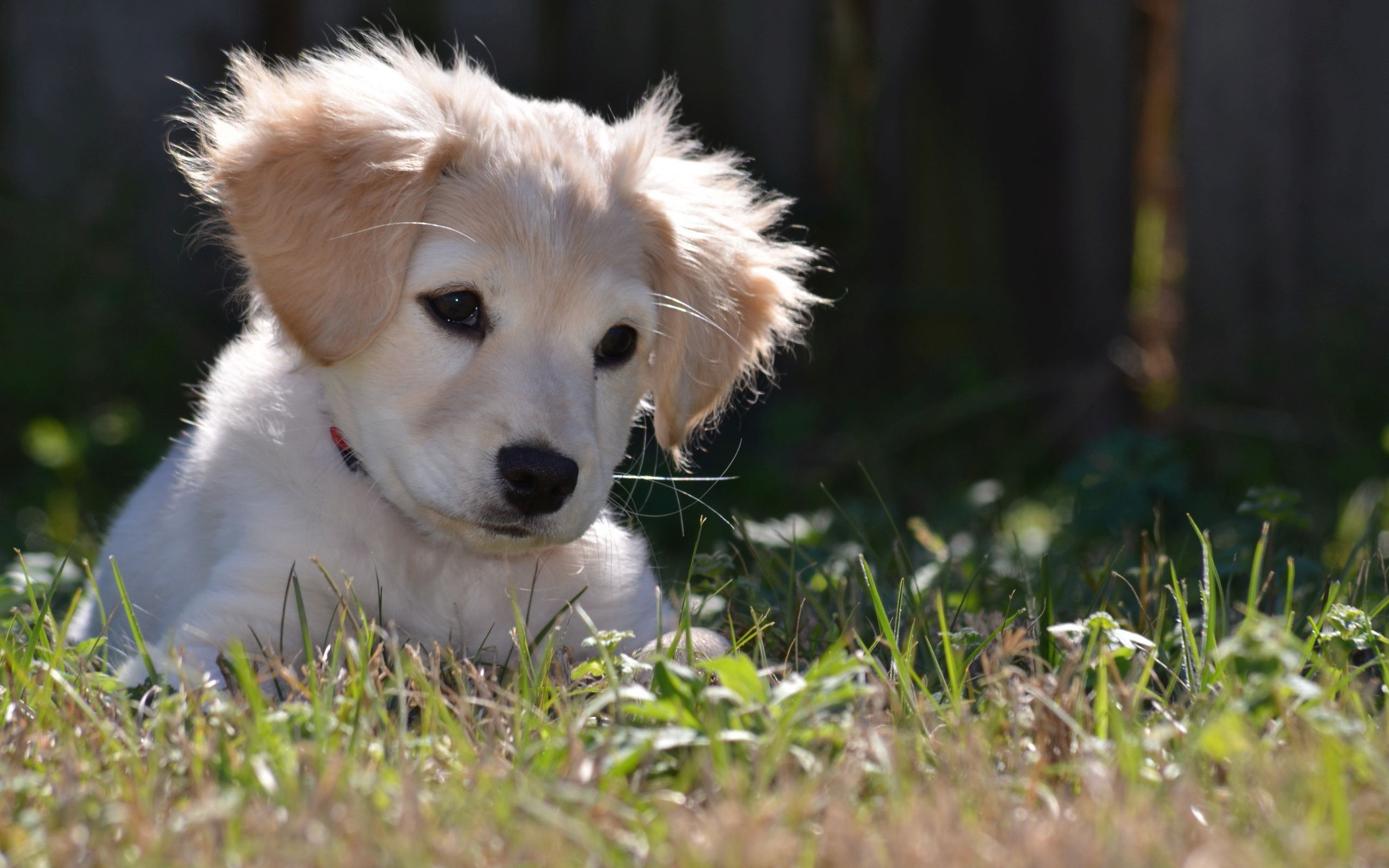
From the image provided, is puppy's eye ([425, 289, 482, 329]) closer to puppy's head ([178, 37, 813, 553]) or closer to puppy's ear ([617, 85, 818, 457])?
puppy's head ([178, 37, 813, 553])

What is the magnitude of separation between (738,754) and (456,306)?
1.19m

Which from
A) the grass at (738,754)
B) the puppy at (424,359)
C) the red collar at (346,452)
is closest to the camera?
the grass at (738,754)

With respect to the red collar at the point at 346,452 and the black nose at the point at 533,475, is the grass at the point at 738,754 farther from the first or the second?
the red collar at the point at 346,452

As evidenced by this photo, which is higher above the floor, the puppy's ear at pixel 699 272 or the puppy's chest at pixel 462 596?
the puppy's ear at pixel 699 272

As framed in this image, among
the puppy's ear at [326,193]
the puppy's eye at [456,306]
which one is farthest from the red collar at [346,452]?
the puppy's eye at [456,306]

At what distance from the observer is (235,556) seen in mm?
2695

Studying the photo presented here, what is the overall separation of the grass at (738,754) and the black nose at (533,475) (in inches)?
11.5

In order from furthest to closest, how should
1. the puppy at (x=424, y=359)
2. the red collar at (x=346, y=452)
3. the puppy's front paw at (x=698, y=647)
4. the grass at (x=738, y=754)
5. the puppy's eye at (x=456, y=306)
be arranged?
the red collar at (x=346, y=452) < the puppy's eye at (x=456, y=306) < the puppy at (x=424, y=359) < the puppy's front paw at (x=698, y=647) < the grass at (x=738, y=754)

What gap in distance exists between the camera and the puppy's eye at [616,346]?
9.32 ft

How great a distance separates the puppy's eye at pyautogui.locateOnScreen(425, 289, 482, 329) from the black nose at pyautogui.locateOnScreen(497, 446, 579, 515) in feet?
1.07

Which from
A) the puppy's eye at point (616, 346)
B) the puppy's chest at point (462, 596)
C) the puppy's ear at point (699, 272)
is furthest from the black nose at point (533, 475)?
the puppy's ear at point (699, 272)

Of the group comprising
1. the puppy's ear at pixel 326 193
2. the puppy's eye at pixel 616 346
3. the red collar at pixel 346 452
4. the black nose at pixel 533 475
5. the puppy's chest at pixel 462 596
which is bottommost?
the puppy's chest at pixel 462 596

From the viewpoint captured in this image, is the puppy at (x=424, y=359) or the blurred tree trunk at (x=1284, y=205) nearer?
the puppy at (x=424, y=359)

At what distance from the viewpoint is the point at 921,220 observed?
5.71m
